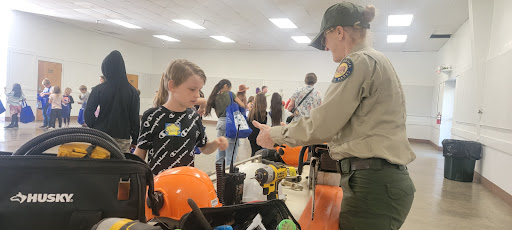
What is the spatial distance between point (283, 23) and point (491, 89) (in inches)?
260

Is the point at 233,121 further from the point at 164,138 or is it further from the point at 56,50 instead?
the point at 56,50

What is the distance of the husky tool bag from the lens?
2.53 feet

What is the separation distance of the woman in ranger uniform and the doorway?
14.4m

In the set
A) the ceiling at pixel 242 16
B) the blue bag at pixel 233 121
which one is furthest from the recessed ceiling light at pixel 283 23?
the blue bag at pixel 233 121

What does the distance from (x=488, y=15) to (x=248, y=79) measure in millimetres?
11925

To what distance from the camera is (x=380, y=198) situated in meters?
1.36

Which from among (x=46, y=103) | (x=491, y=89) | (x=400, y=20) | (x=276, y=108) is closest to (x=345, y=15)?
(x=276, y=108)

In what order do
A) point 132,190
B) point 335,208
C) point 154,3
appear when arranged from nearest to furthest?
point 132,190 < point 335,208 < point 154,3

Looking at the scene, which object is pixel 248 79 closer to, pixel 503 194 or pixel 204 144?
pixel 503 194

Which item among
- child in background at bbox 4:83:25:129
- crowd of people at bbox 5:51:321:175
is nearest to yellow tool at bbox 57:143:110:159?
crowd of people at bbox 5:51:321:175

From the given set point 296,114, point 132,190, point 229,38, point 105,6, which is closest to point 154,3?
point 105,6

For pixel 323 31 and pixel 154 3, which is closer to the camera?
pixel 323 31

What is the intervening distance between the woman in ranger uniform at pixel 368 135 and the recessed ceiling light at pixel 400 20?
342 inches

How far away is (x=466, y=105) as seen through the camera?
26.1ft
